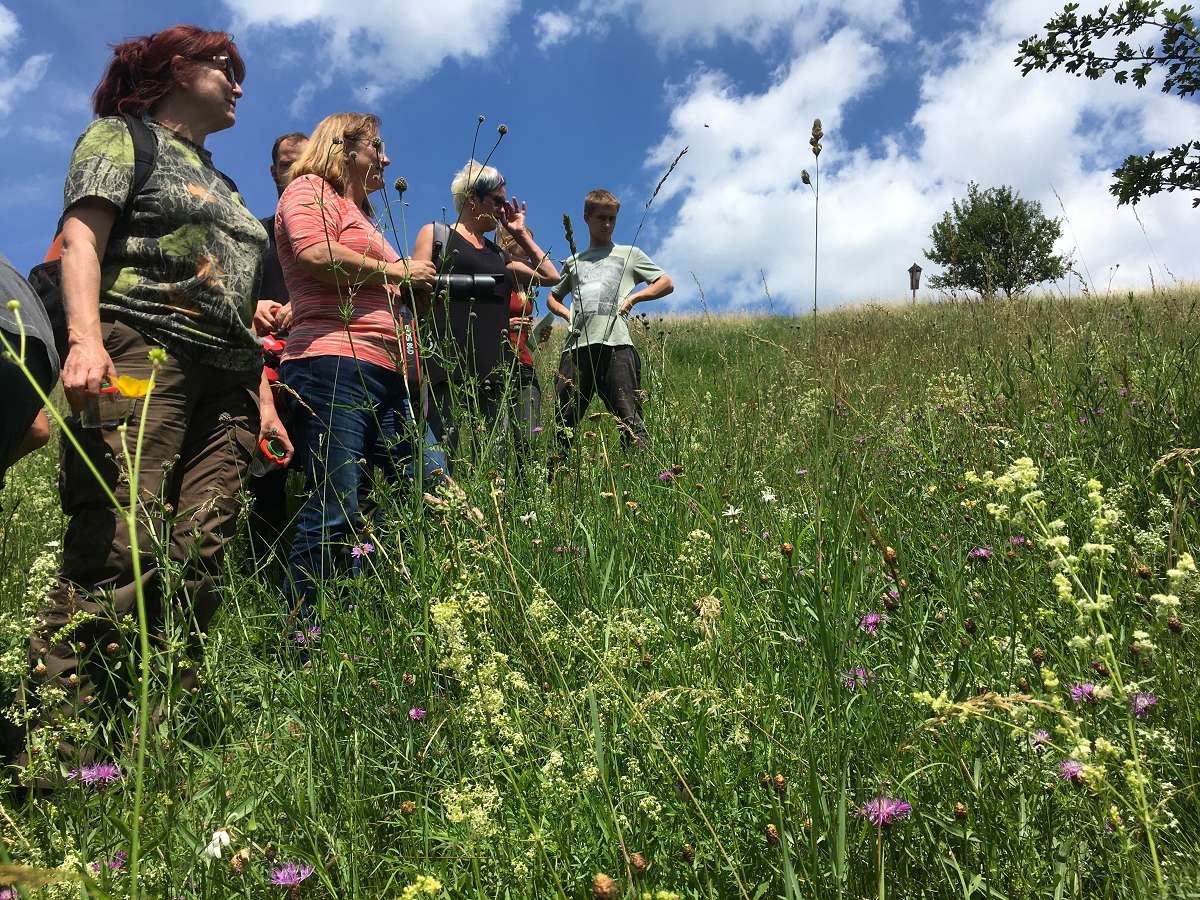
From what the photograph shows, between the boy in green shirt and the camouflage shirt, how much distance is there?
7.05 feet

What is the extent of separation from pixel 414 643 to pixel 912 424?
2474 millimetres

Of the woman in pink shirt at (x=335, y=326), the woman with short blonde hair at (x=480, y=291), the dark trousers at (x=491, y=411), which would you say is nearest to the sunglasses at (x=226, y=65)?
the woman in pink shirt at (x=335, y=326)

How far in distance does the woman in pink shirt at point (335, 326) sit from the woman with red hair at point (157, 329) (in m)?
0.24

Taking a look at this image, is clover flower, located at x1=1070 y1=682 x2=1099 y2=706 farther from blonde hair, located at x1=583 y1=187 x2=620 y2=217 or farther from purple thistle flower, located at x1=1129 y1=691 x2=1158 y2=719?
blonde hair, located at x1=583 y1=187 x2=620 y2=217

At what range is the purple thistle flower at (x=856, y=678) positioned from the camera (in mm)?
1562

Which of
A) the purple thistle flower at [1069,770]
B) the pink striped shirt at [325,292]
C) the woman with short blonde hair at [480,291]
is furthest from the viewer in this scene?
the woman with short blonde hair at [480,291]

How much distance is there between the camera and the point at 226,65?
2.81 metres

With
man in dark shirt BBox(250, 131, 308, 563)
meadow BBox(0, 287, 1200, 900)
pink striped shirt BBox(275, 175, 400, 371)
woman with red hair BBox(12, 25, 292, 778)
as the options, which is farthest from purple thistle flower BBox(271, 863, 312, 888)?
man in dark shirt BBox(250, 131, 308, 563)

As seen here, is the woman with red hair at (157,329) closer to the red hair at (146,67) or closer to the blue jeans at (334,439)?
the red hair at (146,67)

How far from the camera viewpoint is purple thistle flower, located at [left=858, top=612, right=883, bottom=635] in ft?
6.07

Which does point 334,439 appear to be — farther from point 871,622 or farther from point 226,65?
point 871,622

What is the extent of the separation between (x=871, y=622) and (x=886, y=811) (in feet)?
2.39

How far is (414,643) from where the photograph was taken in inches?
76.0

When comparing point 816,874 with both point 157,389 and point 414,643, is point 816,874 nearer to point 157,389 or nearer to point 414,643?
point 414,643
